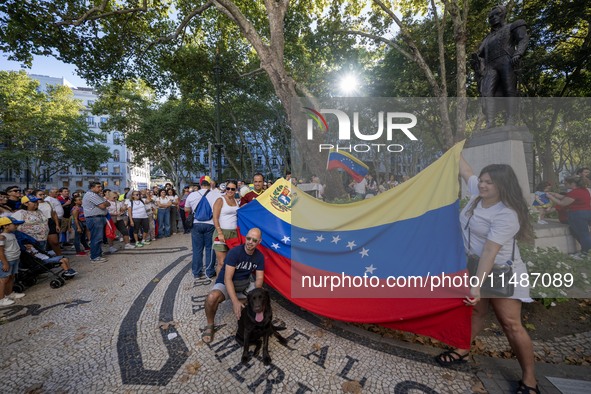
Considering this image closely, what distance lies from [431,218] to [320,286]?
1.64m

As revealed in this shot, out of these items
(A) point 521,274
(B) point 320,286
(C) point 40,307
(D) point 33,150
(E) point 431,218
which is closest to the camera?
(A) point 521,274

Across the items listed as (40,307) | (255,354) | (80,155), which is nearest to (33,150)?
(80,155)

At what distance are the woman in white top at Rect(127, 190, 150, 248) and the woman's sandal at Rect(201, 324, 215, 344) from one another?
701 centimetres

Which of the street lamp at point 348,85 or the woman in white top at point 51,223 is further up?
the street lamp at point 348,85

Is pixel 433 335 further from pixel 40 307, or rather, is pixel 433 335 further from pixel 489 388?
pixel 40 307

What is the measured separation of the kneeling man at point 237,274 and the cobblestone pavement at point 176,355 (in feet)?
1.17

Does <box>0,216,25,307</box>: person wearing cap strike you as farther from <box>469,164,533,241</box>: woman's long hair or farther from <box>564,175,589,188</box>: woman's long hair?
<box>564,175,589,188</box>: woman's long hair

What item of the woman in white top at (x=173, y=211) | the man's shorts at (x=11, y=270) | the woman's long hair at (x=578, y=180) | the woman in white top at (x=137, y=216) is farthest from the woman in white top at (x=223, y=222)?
→ the woman in white top at (x=173, y=211)

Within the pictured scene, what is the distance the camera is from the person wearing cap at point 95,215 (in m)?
7.14

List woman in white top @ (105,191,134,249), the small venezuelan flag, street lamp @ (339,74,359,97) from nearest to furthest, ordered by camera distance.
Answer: woman in white top @ (105,191,134,249) < the small venezuelan flag < street lamp @ (339,74,359,97)

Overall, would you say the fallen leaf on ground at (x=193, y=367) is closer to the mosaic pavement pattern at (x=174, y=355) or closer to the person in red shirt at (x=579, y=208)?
the mosaic pavement pattern at (x=174, y=355)

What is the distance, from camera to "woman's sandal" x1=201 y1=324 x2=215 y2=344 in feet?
11.3

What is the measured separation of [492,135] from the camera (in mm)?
5848

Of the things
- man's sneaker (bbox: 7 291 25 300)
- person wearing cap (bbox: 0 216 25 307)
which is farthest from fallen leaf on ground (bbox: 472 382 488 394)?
man's sneaker (bbox: 7 291 25 300)
